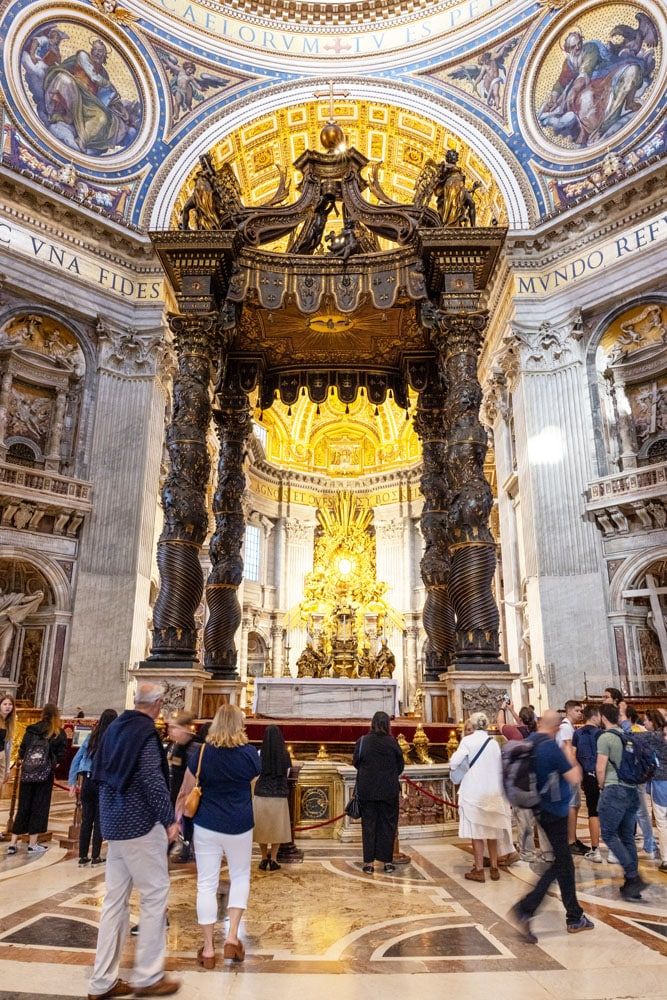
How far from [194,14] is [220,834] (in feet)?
72.2

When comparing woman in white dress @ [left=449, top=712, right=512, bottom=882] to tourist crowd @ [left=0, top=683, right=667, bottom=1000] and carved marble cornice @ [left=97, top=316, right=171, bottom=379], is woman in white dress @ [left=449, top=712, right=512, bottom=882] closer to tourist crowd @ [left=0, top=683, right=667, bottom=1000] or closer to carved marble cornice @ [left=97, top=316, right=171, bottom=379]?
tourist crowd @ [left=0, top=683, right=667, bottom=1000]

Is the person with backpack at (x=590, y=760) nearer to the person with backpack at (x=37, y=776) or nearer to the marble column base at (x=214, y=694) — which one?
the marble column base at (x=214, y=694)

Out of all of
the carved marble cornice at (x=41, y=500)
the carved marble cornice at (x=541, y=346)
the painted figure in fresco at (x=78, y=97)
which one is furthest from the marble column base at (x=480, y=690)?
the painted figure in fresco at (x=78, y=97)

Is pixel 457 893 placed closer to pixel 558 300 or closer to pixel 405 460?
pixel 558 300

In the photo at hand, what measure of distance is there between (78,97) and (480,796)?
62.2 ft

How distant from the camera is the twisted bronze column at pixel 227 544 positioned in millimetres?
9867

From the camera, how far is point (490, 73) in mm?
18547

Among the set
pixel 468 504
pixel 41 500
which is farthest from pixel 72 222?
pixel 468 504

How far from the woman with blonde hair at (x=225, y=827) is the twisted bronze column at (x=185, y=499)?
4053 mm

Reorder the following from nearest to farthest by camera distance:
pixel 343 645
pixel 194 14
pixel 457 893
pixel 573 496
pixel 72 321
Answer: pixel 457 893 < pixel 573 496 < pixel 72 321 < pixel 194 14 < pixel 343 645

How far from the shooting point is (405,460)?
1246 inches

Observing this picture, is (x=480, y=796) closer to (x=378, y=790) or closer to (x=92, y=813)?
(x=378, y=790)

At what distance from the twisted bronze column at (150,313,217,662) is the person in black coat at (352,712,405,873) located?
9.51 ft

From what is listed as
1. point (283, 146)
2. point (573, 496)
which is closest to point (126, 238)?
point (283, 146)
